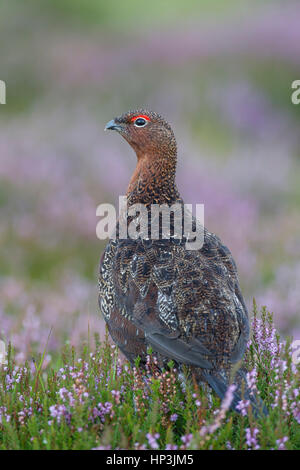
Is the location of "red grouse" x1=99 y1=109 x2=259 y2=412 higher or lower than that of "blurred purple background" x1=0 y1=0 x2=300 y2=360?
lower

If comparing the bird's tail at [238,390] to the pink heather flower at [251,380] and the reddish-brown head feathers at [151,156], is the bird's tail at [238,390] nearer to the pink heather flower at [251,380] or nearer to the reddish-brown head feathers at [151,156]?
the pink heather flower at [251,380]

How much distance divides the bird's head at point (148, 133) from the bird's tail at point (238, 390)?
1943mm

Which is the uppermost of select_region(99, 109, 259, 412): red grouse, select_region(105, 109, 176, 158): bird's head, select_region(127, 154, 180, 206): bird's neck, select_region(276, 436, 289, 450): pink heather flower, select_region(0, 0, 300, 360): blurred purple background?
select_region(0, 0, 300, 360): blurred purple background

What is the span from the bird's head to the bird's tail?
6.37 feet

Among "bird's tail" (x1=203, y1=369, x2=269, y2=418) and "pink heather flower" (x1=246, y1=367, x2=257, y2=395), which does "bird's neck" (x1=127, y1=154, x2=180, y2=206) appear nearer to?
"bird's tail" (x1=203, y1=369, x2=269, y2=418)

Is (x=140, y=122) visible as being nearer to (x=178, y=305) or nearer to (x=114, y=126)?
(x=114, y=126)

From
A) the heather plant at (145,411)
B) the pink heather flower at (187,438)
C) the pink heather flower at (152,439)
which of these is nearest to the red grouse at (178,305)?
the heather plant at (145,411)

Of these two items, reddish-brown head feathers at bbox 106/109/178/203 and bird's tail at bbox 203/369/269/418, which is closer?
bird's tail at bbox 203/369/269/418

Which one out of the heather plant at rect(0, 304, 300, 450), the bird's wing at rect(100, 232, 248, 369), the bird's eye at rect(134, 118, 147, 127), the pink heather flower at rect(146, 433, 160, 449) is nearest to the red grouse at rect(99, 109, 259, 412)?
the bird's wing at rect(100, 232, 248, 369)

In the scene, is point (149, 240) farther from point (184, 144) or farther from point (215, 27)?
point (215, 27)

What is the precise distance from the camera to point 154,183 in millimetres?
4414

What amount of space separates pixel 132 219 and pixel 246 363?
131 centimetres

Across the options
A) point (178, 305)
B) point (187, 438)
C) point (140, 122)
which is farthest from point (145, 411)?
point (140, 122)

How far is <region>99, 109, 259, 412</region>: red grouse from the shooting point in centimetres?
322
